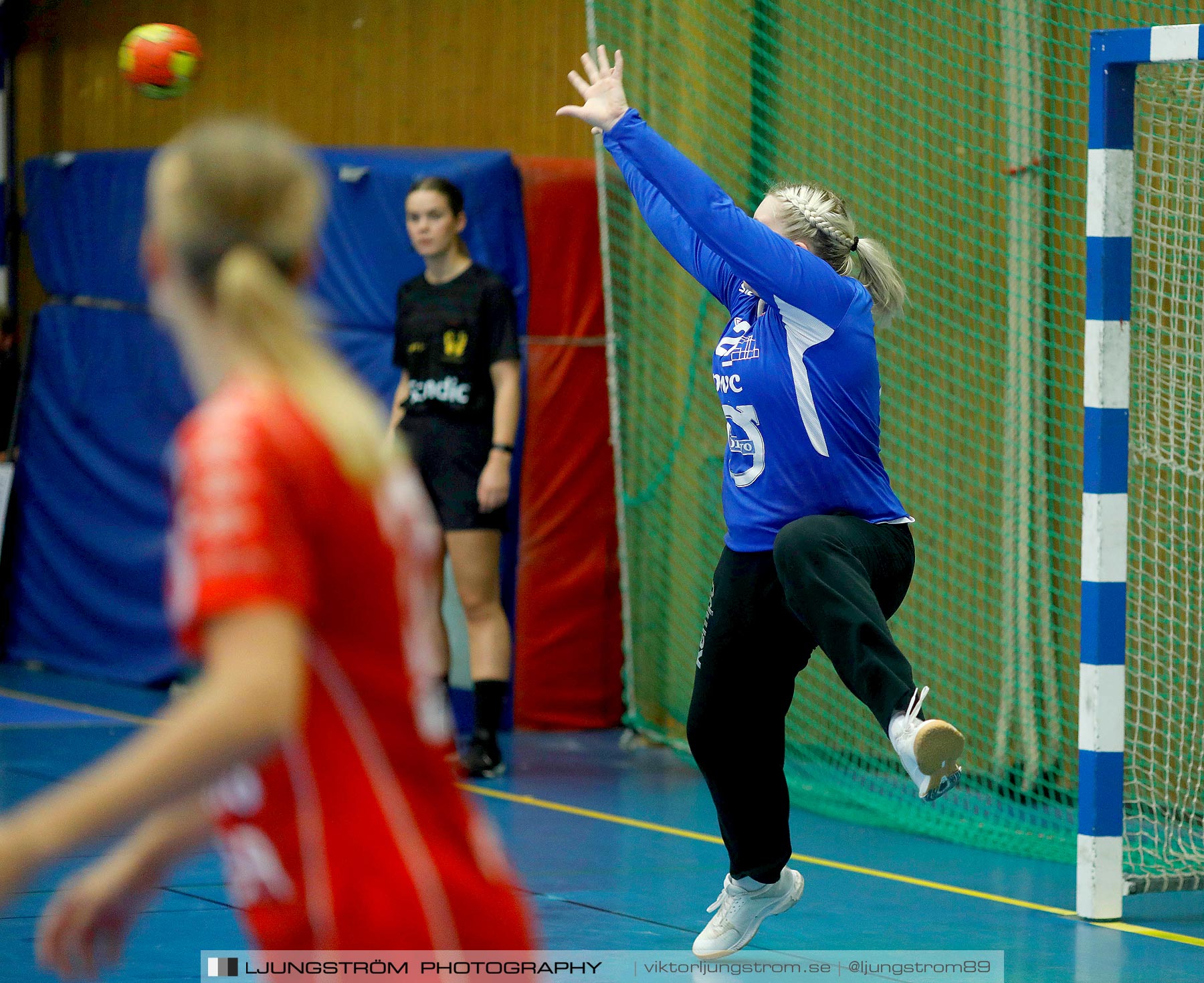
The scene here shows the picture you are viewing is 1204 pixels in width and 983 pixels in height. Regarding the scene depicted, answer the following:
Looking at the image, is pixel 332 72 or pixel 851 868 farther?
pixel 332 72

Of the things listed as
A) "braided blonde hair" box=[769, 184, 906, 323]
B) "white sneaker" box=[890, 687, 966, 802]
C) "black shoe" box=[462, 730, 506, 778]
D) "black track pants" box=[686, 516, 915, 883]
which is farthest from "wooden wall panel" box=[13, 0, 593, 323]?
"white sneaker" box=[890, 687, 966, 802]

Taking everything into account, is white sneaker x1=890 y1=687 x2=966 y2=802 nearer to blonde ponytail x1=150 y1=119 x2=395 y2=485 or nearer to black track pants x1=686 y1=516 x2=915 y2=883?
black track pants x1=686 y1=516 x2=915 y2=883

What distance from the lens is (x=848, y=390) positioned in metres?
4.14

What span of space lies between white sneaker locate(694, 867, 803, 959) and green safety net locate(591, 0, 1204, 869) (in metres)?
1.75

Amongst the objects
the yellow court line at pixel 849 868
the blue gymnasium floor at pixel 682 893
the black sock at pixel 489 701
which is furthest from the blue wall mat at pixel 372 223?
the yellow court line at pixel 849 868

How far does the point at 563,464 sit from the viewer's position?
25.5 feet

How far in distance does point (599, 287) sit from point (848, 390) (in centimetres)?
383

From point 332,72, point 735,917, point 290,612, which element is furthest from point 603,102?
point 332,72

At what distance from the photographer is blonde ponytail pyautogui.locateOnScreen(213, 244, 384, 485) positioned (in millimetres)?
1651

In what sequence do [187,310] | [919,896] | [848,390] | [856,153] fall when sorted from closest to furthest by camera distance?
[187,310] → [848,390] → [919,896] → [856,153]

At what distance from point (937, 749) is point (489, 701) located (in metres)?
3.29

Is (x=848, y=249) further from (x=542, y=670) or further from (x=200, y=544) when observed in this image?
(x=542, y=670)

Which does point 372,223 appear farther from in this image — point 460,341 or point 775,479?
point 775,479

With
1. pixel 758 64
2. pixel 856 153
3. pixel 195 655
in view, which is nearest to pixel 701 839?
pixel 856 153
